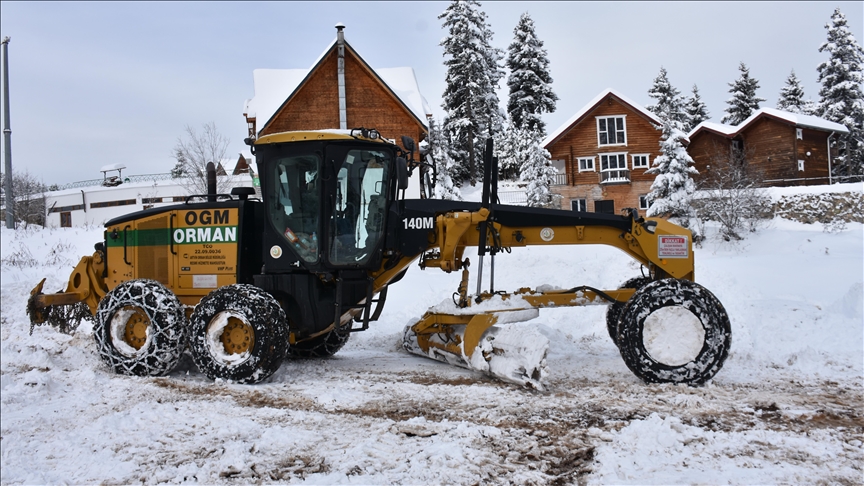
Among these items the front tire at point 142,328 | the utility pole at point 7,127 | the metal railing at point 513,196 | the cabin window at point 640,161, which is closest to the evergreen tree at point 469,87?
the metal railing at point 513,196

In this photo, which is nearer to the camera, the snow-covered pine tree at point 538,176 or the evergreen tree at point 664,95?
the snow-covered pine tree at point 538,176

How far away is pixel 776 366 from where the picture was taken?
685 cm

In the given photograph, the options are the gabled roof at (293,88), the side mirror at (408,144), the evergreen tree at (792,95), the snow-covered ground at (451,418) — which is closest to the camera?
the snow-covered ground at (451,418)

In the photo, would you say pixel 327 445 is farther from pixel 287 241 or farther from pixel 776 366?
pixel 776 366

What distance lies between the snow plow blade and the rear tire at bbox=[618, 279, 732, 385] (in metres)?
0.91

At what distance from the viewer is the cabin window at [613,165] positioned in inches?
1393

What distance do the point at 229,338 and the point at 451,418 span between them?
111 inches

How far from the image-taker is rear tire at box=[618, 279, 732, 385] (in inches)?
235

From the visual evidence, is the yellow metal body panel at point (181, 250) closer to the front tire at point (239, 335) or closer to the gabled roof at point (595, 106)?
the front tire at point (239, 335)

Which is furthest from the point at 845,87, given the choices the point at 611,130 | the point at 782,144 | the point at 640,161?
the point at 611,130

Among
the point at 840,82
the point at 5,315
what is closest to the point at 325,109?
the point at 5,315

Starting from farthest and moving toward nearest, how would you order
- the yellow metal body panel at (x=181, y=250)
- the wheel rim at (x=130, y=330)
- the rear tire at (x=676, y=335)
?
the yellow metal body panel at (x=181, y=250), the wheel rim at (x=130, y=330), the rear tire at (x=676, y=335)

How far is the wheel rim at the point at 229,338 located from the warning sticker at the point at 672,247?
4451 millimetres

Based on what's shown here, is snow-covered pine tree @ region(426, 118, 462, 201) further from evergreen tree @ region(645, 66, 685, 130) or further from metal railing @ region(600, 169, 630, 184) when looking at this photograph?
evergreen tree @ region(645, 66, 685, 130)
